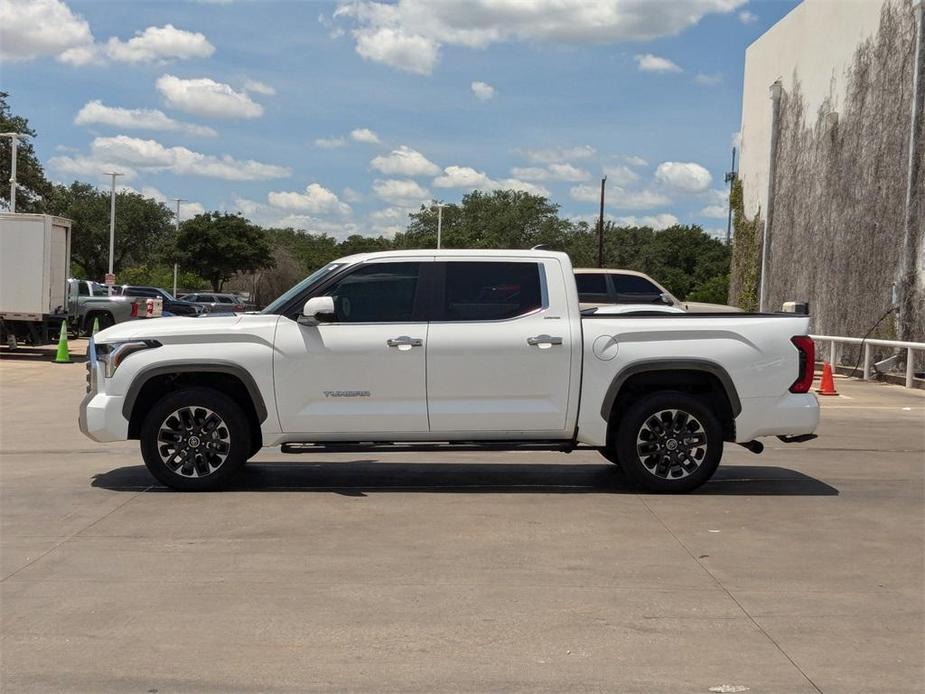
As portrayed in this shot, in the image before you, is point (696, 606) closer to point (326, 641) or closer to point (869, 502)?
point (326, 641)

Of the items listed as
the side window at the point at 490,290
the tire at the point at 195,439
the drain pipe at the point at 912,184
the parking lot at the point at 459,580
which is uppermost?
the drain pipe at the point at 912,184

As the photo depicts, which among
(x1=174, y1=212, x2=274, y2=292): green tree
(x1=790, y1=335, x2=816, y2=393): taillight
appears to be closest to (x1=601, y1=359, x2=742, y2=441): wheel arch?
(x1=790, y1=335, x2=816, y2=393): taillight

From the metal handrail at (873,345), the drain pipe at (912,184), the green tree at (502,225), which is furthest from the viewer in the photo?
the green tree at (502,225)

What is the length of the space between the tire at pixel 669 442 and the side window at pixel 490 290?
126cm

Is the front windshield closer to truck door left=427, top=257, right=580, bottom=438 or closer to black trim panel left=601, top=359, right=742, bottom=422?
truck door left=427, top=257, right=580, bottom=438

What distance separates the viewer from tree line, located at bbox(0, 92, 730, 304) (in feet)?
239

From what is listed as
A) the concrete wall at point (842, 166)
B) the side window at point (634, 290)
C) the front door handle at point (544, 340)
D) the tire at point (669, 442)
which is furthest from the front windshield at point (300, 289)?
the concrete wall at point (842, 166)

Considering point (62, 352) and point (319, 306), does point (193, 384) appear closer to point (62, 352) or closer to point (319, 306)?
point (319, 306)

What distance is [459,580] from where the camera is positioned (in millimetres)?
6199

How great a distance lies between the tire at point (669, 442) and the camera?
862 cm

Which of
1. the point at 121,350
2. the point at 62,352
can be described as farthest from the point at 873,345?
the point at 121,350

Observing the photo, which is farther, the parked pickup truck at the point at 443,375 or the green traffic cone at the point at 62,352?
the green traffic cone at the point at 62,352

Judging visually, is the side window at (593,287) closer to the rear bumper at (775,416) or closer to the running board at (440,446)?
the rear bumper at (775,416)

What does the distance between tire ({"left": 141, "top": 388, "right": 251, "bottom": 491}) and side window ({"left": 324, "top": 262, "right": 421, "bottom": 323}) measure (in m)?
1.20
